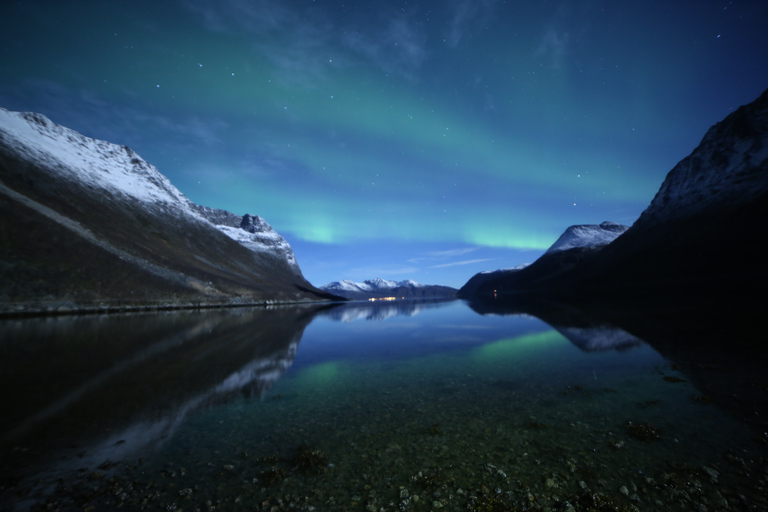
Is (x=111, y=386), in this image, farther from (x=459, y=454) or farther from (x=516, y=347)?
(x=516, y=347)

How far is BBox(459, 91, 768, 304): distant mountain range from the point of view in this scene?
107000 mm

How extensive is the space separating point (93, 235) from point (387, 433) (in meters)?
120

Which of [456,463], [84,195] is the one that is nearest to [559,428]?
[456,463]

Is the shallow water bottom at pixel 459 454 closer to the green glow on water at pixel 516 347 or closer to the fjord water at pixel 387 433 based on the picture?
the fjord water at pixel 387 433

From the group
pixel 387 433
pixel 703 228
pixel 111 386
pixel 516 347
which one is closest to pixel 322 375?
pixel 387 433

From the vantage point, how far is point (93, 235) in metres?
89.4

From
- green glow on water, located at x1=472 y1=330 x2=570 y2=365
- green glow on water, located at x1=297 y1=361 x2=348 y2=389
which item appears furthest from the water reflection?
green glow on water, located at x1=472 y1=330 x2=570 y2=365

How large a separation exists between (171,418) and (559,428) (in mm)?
16248

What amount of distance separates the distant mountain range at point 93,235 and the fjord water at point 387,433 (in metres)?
59.1

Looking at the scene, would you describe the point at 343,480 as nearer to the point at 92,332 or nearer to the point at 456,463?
the point at 456,463

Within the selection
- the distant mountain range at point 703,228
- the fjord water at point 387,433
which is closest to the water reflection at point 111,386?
the fjord water at point 387,433

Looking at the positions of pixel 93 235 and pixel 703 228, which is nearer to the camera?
pixel 93 235

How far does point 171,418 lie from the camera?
1265 cm

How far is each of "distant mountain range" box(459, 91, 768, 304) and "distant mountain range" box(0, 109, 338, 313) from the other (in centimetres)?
14425
